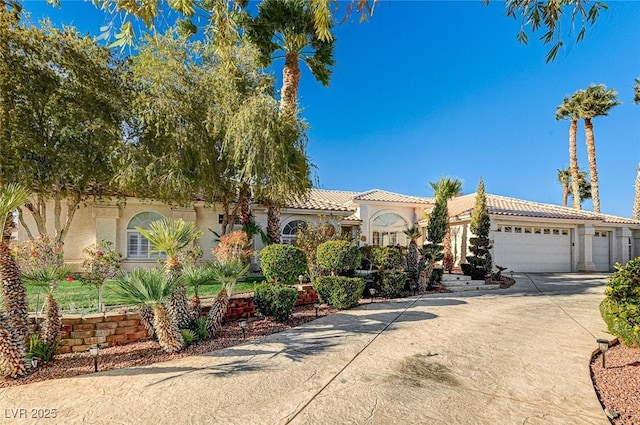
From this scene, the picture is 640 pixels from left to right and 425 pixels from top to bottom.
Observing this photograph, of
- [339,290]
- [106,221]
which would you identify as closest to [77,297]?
[339,290]

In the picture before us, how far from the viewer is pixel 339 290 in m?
10.5

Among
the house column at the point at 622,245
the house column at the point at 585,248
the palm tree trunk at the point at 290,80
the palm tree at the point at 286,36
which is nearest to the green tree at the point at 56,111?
the palm tree at the point at 286,36

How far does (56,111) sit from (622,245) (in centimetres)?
3289

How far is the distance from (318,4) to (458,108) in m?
18.4

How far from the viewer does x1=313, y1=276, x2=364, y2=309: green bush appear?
10469 millimetres

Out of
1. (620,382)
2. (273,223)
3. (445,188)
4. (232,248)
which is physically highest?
(445,188)

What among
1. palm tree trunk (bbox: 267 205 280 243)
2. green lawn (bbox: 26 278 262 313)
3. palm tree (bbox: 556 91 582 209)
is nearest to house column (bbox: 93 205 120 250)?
green lawn (bbox: 26 278 262 313)

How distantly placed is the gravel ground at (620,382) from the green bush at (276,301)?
603 cm

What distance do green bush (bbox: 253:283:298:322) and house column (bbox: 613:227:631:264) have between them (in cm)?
2619

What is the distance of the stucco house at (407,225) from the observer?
54.4ft

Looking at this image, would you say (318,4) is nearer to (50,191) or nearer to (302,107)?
(302,107)

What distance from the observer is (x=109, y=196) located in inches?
626

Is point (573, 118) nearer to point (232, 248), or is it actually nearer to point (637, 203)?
point (637, 203)

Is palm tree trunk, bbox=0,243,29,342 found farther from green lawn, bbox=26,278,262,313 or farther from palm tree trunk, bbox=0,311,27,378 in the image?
green lawn, bbox=26,278,262,313
